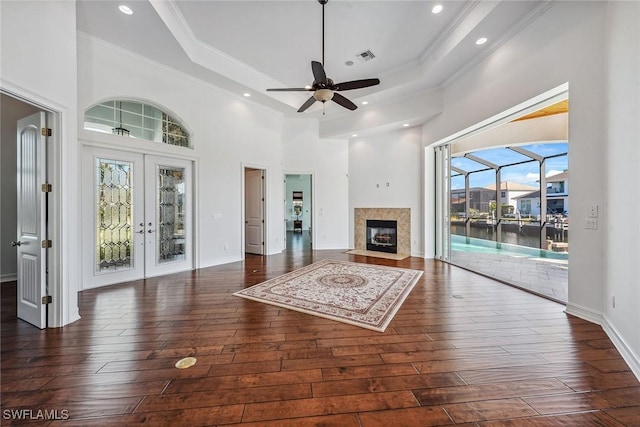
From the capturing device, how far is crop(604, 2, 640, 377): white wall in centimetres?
209

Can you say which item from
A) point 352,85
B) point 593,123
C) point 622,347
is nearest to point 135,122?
point 352,85

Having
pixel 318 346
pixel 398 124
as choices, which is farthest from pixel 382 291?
pixel 398 124

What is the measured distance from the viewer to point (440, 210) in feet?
20.3

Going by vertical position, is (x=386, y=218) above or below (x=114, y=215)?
below

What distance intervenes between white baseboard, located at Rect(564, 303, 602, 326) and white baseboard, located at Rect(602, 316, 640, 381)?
0.09 m

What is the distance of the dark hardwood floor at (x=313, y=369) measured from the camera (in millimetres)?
1580

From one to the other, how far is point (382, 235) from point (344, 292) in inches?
151

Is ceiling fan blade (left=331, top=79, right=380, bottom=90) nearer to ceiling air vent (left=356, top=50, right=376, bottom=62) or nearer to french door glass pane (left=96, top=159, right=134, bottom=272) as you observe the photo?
ceiling air vent (left=356, top=50, right=376, bottom=62)

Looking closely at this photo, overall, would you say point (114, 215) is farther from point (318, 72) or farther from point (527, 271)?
point (527, 271)

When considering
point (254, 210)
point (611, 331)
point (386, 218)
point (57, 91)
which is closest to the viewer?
point (611, 331)

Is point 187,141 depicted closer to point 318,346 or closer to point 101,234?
point 101,234

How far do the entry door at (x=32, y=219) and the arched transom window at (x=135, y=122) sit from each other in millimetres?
1226

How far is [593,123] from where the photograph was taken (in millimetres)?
2779

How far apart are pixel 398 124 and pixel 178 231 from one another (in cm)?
573
